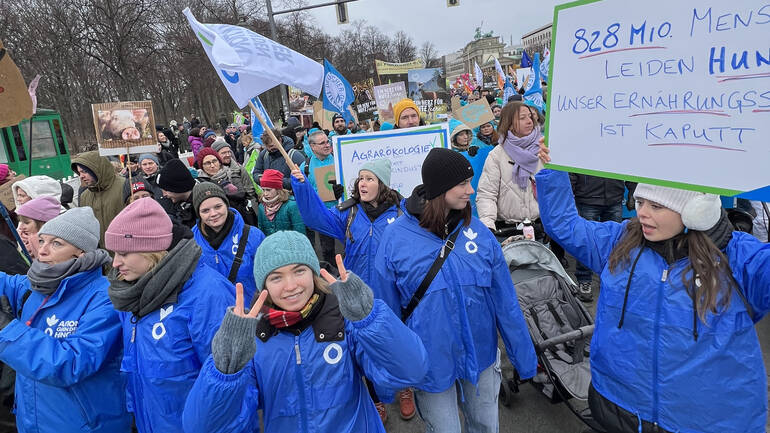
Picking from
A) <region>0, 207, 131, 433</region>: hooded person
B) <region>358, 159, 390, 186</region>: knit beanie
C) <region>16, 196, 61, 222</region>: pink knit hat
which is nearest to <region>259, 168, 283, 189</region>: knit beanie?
<region>358, 159, 390, 186</region>: knit beanie

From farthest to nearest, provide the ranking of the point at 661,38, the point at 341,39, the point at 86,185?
the point at 341,39, the point at 86,185, the point at 661,38

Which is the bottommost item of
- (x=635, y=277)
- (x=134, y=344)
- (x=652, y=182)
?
(x=134, y=344)

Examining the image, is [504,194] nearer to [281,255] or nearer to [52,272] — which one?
[281,255]

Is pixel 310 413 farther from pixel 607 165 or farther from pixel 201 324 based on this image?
pixel 607 165

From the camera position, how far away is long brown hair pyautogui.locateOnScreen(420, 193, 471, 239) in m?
2.36

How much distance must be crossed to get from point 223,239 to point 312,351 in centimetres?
182

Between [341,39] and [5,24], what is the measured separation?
34196 millimetres

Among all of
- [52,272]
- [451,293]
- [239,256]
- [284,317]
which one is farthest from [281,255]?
[239,256]

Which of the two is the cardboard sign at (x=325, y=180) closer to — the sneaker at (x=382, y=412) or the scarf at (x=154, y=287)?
the sneaker at (x=382, y=412)

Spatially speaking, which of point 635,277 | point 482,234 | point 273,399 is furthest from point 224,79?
point 635,277

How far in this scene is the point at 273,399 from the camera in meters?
1.78

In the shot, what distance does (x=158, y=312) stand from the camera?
2.08 metres

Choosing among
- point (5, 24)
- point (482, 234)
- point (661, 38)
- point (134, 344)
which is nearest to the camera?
point (661, 38)

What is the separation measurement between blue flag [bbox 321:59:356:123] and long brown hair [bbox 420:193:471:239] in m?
4.74
